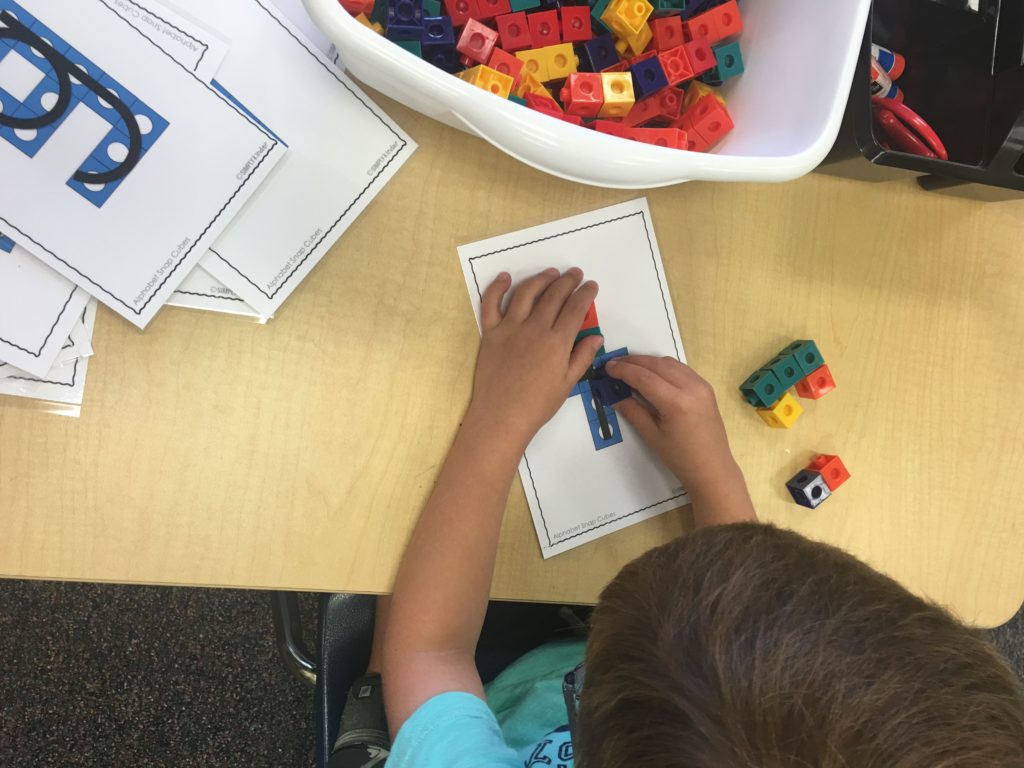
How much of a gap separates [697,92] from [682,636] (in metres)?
0.39

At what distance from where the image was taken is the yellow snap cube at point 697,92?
0.52 metres

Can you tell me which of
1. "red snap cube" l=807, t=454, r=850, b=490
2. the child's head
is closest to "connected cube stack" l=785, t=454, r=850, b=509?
"red snap cube" l=807, t=454, r=850, b=490

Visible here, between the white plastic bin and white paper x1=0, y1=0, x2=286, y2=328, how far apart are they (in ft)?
0.39

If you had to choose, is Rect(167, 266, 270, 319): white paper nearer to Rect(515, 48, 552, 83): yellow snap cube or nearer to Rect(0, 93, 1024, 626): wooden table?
Rect(0, 93, 1024, 626): wooden table

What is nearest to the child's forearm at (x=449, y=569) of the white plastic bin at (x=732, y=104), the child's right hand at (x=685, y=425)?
the child's right hand at (x=685, y=425)

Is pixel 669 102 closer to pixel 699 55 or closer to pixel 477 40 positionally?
pixel 699 55

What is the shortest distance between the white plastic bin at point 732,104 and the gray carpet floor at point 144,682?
0.75 metres

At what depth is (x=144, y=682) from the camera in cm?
91

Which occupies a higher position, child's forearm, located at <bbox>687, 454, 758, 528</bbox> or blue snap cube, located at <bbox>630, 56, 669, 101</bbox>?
blue snap cube, located at <bbox>630, 56, 669, 101</bbox>

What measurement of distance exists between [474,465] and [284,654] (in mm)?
293

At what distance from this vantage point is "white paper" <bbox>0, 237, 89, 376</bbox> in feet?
1.51

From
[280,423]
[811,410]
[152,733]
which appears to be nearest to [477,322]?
[280,423]

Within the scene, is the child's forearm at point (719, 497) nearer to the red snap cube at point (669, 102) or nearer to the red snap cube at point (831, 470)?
the red snap cube at point (831, 470)

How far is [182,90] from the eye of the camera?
47cm
